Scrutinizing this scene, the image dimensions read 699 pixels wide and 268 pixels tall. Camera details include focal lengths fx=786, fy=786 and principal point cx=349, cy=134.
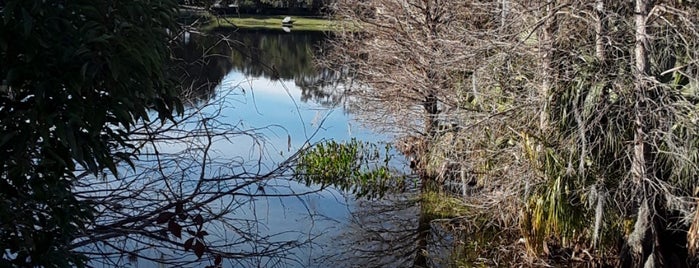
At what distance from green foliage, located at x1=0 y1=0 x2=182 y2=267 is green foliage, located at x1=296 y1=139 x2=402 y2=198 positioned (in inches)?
355

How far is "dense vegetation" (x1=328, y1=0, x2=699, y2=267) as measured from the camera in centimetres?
664

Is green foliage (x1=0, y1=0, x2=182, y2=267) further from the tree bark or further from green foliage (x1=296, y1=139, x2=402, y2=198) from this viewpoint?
green foliage (x1=296, y1=139, x2=402, y2=198)

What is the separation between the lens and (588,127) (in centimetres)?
698

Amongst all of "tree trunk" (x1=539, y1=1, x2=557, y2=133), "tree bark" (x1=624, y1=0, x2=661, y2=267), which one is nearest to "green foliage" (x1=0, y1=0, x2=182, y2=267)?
"tree bark" (x1=624, y1=0, x2=661, y2=267)

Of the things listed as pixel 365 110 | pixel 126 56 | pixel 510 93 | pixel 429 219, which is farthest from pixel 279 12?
pixel 126 56

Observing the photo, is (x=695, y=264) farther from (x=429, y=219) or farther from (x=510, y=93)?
(x=429, y=219)

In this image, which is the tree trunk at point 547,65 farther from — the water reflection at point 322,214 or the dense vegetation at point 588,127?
the water reflection at point 322,214

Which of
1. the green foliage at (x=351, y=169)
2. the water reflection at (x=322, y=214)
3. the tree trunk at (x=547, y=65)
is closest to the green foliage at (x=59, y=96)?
the water reflection at (x=322, y=214)

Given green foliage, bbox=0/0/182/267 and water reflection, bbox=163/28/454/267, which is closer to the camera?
green foliage, bbox=0/0/182/267

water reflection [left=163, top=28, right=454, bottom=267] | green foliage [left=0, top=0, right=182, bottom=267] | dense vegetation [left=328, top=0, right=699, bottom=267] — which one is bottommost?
water reflection [left=163, top=28, right=454, bottom=267]

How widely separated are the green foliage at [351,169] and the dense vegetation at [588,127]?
3281mm

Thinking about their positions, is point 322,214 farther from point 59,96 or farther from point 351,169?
point 59,96

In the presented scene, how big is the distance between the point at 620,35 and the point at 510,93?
59.4 inches

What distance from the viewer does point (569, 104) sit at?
24.0 ft
